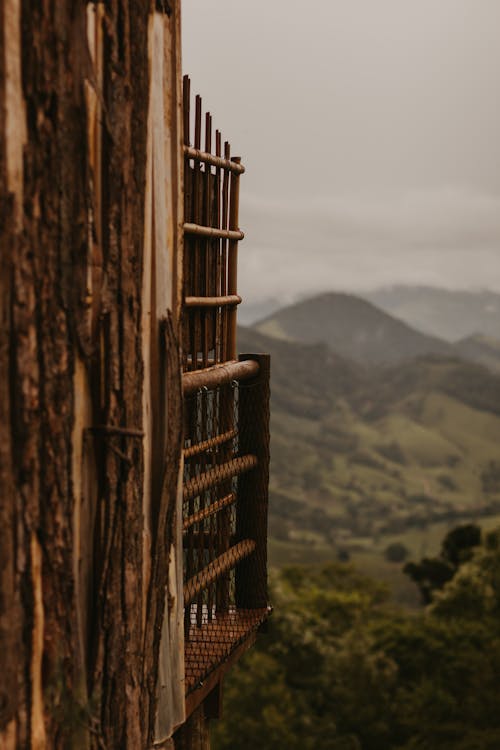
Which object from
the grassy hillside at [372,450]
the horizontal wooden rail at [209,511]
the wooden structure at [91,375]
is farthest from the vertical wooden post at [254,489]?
the grassy hillside at [372,450]

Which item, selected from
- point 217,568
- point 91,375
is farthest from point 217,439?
point 91,375

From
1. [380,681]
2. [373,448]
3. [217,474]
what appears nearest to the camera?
[217,474]

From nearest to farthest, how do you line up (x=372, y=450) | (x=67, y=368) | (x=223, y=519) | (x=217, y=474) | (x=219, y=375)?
(x=67, y=368), (x=219, y=375), (x=217, y=474), (x=223, y=519), (x=372, y=450)

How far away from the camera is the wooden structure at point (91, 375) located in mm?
2123

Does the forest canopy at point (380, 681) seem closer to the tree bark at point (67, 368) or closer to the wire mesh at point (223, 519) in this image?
the wire mesh at point (223, 519)

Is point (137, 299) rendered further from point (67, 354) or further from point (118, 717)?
point (118, 717)

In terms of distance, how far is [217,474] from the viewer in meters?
4.10

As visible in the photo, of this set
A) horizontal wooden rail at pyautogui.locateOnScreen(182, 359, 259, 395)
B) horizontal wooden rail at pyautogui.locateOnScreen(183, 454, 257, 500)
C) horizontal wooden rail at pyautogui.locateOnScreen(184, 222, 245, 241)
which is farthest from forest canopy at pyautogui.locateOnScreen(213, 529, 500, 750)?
horizontal wooden rail at pyautogui.locateOnScreen(184, 222, 245, 241)

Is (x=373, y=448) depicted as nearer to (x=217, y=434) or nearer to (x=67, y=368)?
(x=217, y=434)

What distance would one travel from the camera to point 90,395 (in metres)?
2.40

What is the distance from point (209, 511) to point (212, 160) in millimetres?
1511

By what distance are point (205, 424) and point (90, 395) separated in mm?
1630

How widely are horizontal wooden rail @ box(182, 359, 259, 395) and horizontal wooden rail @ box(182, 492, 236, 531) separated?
21.2 inches

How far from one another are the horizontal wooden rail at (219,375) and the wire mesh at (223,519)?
0.05 metres
